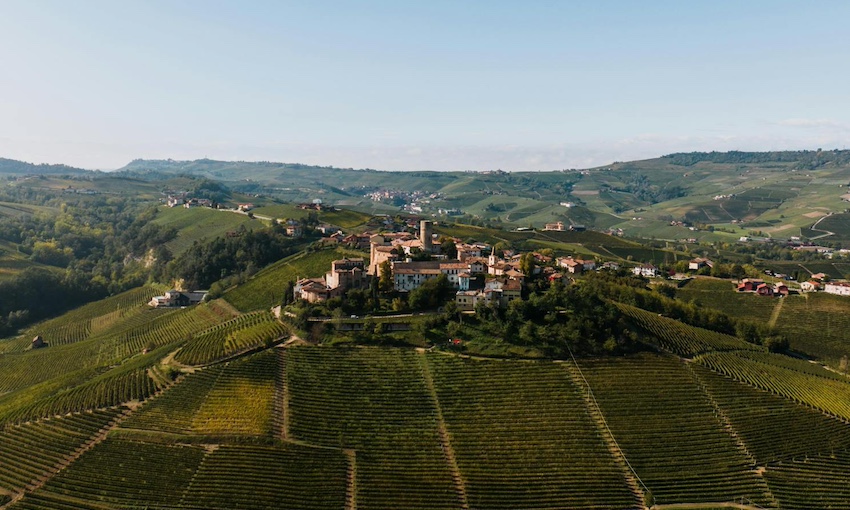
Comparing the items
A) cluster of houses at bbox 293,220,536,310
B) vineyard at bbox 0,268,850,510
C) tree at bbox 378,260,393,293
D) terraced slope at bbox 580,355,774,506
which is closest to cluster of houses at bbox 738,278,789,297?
vineyard at bbox 0,268,850,510

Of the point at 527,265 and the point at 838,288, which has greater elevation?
the point at 527,265

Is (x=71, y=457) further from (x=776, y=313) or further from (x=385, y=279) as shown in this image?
(x=776, y=313)

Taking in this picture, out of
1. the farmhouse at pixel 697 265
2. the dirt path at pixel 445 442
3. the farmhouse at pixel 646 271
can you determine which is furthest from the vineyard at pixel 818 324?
the dirt path at pixel 445 442

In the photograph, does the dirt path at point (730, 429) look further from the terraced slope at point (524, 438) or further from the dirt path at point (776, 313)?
the dirt path at point (776, 313)

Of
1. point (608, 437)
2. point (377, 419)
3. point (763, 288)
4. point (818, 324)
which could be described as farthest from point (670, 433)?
point (763, 288)

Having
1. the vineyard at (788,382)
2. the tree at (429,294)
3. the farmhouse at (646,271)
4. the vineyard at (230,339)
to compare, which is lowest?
the vineyard at (788,382)

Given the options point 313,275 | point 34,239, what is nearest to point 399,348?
point 313,275
